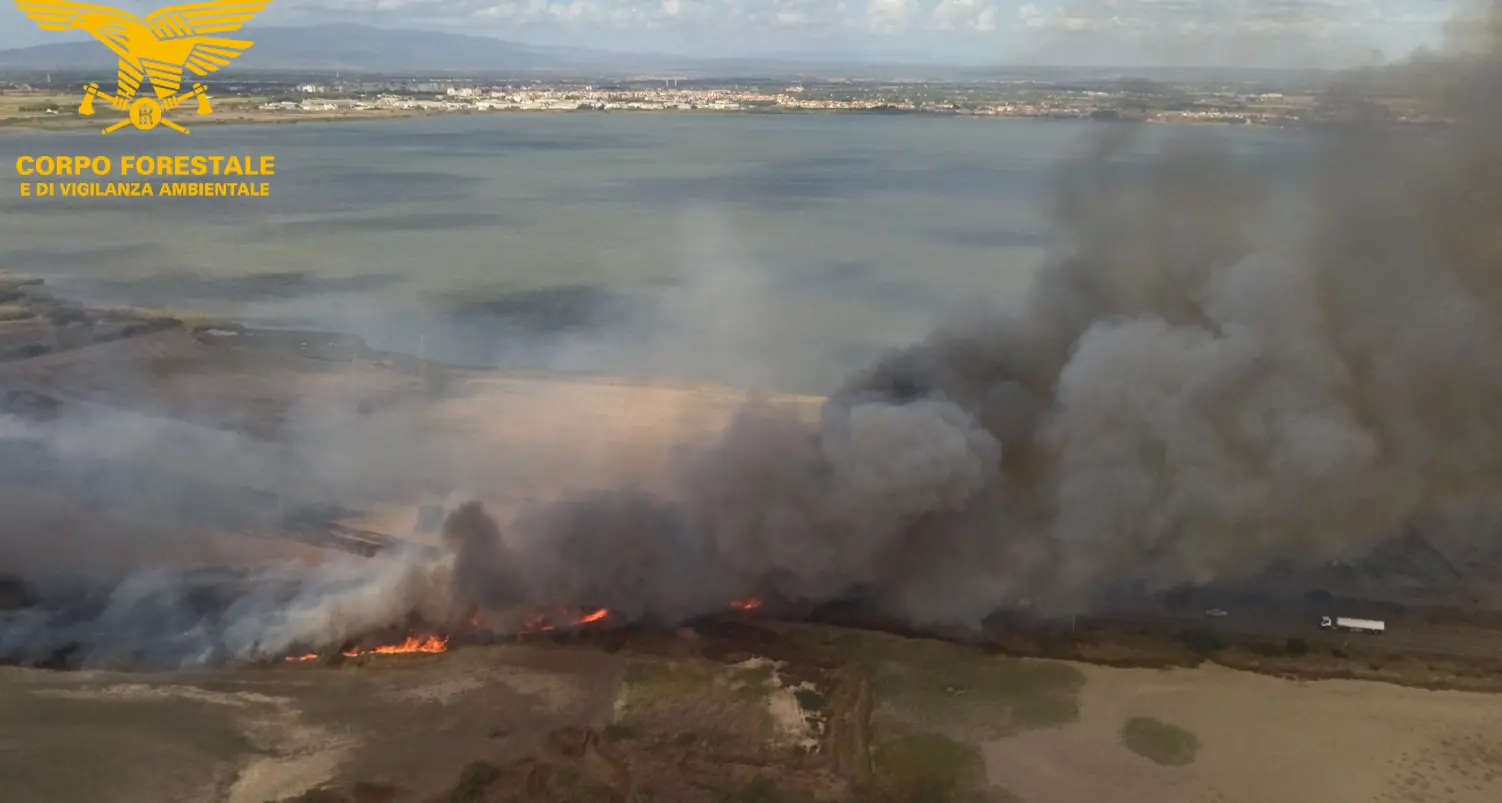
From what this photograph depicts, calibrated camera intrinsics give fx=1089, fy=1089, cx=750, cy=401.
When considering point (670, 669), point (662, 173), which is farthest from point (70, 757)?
point (662, 173)

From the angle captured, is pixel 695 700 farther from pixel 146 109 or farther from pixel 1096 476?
pixel 146 109

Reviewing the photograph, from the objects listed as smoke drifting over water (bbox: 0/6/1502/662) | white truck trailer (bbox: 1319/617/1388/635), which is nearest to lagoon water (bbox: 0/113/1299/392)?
smoke drifting over water (bbox: 0/6/1502/662)

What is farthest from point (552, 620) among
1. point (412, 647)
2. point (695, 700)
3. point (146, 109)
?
point (146, 109)

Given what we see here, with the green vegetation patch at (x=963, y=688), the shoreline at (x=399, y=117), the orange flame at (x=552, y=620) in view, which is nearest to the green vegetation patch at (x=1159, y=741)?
the green vegetation patch at (x=963, y=688)

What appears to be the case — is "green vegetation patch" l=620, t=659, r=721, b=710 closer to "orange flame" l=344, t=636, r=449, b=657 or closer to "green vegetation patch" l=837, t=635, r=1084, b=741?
"green vegetation patch" l=837, t=635, r=1084, b=741

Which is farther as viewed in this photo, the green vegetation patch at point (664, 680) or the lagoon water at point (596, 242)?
the lagoon water at point (596, 242)

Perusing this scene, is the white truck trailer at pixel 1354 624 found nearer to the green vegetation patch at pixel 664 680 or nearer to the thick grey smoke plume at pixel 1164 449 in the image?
the thick grey smoke plume at pixel 1164 449
